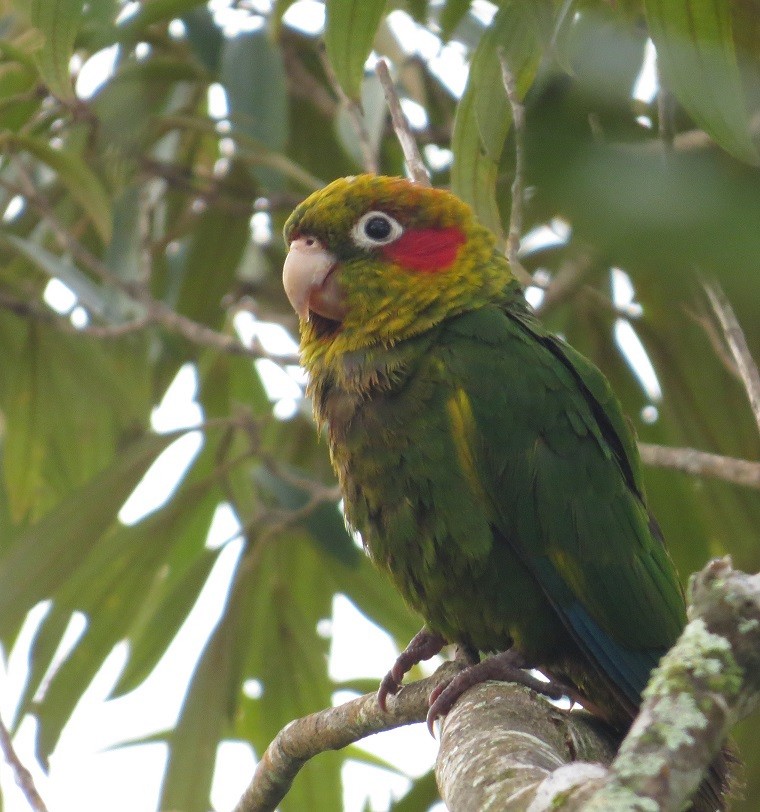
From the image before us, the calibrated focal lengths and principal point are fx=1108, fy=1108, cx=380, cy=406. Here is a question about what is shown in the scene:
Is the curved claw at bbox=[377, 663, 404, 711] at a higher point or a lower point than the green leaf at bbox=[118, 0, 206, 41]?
lower

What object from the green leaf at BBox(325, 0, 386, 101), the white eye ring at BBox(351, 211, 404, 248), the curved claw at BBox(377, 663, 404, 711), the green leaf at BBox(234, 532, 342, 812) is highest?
the green leaf at BBox(325, 0, 386, 101)

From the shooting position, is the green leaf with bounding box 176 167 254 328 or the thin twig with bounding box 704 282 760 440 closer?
the thin twig with bounding box 704 282 760 440

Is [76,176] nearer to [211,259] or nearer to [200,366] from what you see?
[211,259]

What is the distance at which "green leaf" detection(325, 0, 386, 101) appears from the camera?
1.85 metres

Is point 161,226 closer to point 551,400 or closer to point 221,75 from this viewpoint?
point 221,75

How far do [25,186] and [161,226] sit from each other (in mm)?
878

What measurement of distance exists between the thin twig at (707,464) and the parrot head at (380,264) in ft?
1.72


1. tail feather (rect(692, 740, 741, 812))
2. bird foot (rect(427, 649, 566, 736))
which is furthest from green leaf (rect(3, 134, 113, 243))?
tail feather (rect(692, 740, 741, 812))

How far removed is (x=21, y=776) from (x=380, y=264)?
3.97 ft

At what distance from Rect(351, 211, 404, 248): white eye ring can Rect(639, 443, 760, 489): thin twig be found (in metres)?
0.76

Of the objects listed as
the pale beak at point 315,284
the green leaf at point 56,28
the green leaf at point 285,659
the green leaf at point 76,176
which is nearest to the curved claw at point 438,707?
the pale beak at point 315,284

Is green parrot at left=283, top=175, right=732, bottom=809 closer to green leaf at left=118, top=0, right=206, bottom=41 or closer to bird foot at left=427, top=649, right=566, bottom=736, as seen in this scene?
bird foot at left=427, top=649, right=566, bottom=736

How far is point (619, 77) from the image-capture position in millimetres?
1293

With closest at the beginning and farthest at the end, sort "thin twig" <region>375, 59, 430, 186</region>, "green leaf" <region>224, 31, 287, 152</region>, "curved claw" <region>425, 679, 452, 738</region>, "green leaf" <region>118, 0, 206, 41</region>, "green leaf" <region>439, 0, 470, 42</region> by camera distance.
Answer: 1. "curved claw" <region>425, 679, 452, 738</region>
2. "green leaf" <region>439, 0, 470, 42</region>
3. "thin twig" <region>375, 59, 430, 186</region>
4. "green leaf" <region>118, 0, 206, 41</region>
5. "green leaf" <region>224, 31, 287, 152</region>
